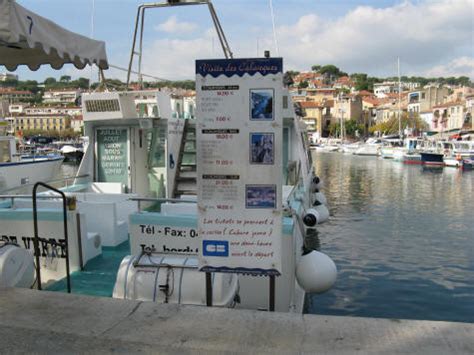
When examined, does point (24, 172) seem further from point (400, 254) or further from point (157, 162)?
point (400, 254)

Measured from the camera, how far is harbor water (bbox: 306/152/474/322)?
905cm

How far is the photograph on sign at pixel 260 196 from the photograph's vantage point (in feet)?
12.3

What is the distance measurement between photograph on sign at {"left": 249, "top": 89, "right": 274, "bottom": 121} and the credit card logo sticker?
Result: 1040 mm

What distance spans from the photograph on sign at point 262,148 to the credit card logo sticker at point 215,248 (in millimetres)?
714

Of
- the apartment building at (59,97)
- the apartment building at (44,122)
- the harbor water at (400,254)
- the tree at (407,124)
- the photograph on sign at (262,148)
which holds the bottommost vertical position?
the harbor water at (400,254)

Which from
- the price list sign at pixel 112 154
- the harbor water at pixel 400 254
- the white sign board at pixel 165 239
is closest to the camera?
the white sign board at pixel 165 239

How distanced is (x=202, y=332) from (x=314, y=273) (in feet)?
6.41

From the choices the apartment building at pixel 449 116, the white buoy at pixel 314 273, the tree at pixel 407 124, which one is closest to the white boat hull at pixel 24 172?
the white buoy at pixel 314 273

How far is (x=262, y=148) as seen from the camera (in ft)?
12.3

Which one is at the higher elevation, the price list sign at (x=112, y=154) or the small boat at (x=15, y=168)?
the price list sign at (x=112, y=154)

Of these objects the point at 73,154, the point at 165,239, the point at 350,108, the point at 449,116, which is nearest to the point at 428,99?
the point at 449,116

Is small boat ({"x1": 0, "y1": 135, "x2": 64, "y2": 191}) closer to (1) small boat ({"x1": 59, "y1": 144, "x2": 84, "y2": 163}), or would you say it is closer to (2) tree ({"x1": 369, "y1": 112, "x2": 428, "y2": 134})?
(1) small boat ({"x1": 59, "y1": 144, "x2": 84, "y2": 163})

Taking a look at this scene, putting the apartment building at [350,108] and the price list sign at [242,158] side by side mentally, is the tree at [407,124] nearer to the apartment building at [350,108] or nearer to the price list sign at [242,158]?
the apartment building at [350,108]

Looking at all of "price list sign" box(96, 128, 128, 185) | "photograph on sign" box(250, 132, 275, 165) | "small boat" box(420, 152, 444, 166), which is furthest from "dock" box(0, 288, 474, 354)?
"small boat" box(420, 152, 444, 166)
